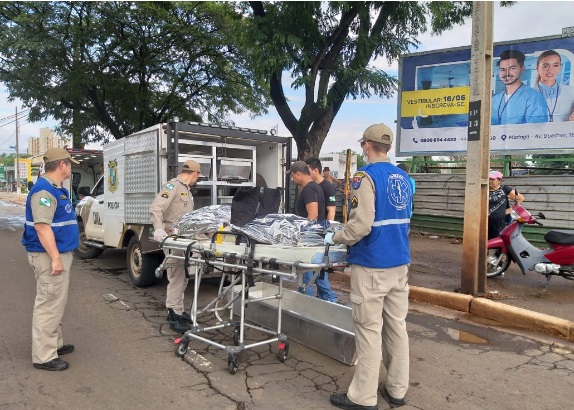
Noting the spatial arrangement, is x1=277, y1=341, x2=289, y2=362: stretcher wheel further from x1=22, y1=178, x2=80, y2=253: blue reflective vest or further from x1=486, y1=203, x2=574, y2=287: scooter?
x1=486, y1=203, x2=574, y2=287: scooter

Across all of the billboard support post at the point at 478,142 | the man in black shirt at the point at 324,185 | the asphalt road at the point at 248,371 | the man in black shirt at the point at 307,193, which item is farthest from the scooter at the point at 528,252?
the man in black shirt at the point at 307,193

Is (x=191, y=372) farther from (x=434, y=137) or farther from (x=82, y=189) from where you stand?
(x=434, y=137)

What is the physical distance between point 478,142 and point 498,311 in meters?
2.17

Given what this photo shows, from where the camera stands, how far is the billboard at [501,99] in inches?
409

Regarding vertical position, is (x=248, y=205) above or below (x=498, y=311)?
above

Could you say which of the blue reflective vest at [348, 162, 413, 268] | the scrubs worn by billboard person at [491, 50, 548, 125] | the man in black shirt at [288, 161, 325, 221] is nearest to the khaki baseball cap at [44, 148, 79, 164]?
the man in black shirt at [288, 161, 325, 221]

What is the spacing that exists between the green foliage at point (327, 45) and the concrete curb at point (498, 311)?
4.67 metres

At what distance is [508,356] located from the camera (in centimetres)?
452

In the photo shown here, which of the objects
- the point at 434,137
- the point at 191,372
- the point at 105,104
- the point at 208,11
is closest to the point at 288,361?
the point at 191,372

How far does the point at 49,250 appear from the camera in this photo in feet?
13.0

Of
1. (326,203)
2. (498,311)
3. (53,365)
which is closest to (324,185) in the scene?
(326,203)

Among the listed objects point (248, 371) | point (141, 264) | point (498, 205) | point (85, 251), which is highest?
point (498, 205)

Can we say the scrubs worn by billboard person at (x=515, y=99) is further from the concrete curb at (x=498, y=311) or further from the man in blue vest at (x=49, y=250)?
the man in blue vest at (x=49, y=250)

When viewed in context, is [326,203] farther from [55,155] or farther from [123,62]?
[123,62]
